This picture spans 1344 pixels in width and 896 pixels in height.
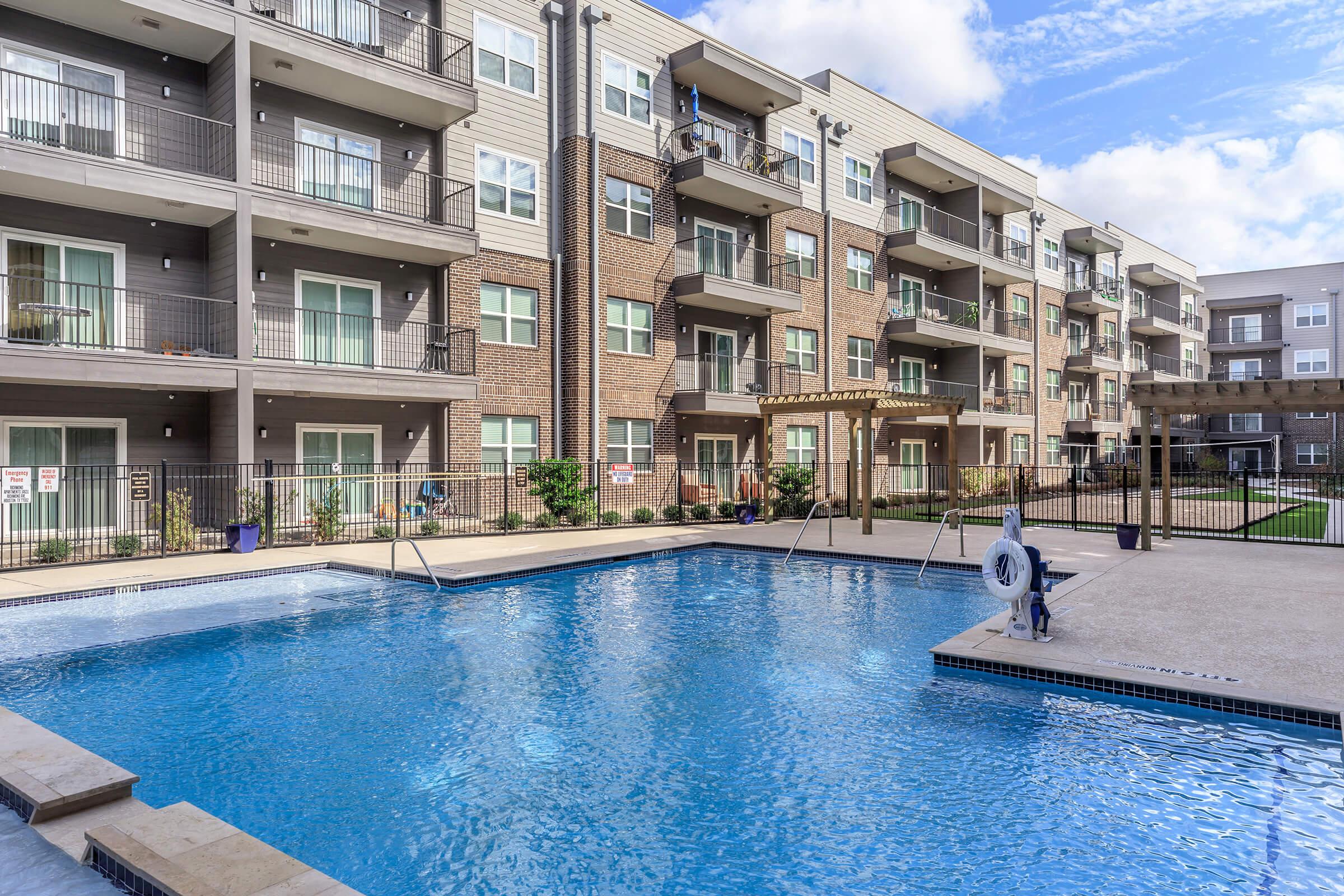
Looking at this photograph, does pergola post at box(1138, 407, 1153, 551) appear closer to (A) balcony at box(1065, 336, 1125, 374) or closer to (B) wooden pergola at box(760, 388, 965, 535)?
(B) wooden pergola at box(760, 388, 965, 535)

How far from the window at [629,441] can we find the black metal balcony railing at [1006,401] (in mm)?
16562

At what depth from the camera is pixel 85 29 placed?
1558cm

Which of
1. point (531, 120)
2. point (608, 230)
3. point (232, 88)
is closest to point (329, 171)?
point (232, 88)

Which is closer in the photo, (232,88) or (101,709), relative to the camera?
(101,709)

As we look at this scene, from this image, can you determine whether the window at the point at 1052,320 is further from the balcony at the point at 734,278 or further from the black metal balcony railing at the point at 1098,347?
the balcony at the point at 734,278

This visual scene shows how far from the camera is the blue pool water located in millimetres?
4262

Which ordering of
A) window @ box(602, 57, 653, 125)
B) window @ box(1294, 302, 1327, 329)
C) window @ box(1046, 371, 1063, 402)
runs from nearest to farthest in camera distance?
window @ box(602, 57, 653, 125) → window @ box(1046, 371, 1063, 402) → window @ box(1294, 302, 1327, 329)

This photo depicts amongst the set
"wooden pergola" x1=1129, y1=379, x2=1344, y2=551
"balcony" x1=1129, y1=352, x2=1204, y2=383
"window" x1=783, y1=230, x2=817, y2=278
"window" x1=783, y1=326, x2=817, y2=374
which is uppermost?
"window" x1=783, y1=230, x2=817, y2=278

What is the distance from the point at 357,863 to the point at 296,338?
16.0 m

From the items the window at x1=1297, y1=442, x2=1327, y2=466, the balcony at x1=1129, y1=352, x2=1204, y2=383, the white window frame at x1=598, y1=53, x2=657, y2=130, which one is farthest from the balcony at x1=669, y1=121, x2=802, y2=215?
the window at x1=1297, y1=442, x2=1327, y2=466

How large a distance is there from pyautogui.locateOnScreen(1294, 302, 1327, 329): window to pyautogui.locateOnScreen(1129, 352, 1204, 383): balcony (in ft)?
20.8

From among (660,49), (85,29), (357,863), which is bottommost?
(357,863)

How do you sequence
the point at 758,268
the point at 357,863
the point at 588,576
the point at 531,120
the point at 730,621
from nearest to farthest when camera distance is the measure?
the point at 357,863 < the point at 730,621 < the point at 588,576 < the point at 531,120 < the point at 758,268

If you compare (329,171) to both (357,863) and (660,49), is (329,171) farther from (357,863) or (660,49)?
(357,863)
